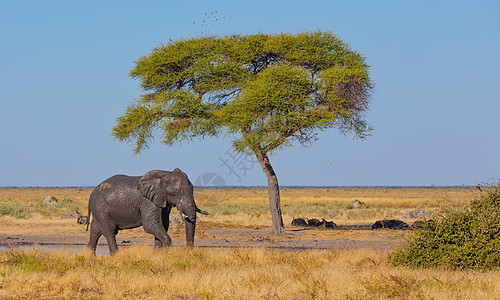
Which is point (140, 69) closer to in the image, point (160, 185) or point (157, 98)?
point (157, 98)

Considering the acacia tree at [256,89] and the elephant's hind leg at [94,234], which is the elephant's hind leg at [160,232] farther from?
the acacia tree at [256,89]

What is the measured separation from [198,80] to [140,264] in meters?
16.7

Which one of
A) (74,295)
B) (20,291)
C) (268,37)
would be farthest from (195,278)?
(268,37)

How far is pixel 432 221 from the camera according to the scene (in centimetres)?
1438

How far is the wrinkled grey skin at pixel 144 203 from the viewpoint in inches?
615

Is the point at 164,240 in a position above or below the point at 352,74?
below

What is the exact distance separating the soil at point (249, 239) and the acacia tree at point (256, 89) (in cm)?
204

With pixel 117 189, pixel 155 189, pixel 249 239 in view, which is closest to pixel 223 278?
pixel 155 189

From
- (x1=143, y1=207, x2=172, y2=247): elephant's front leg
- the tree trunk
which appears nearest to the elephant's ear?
(x1=143, y1=207, x2=172, y2=247): elephant's front leg

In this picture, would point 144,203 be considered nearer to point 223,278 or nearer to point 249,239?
point 223,278

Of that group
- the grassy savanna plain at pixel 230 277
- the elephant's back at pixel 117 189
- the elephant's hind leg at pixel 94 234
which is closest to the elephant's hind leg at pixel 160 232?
the grassy savanna plain at pixel 230 277

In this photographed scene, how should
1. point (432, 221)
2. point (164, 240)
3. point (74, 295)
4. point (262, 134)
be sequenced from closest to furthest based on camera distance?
point (74, 295) → point (432, 221) → point (164, 240) → point (262, 134)

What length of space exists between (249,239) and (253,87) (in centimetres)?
697

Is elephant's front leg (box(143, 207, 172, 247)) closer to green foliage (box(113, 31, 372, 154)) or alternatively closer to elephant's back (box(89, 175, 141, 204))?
elephant's back (box(89, 175, 141, 204))
